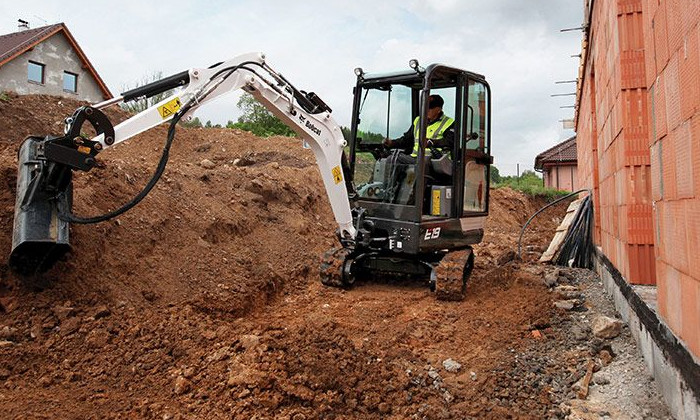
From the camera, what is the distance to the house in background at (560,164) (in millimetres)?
30484

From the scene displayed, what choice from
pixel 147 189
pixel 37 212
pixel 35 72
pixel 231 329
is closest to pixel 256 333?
pixel 231 329

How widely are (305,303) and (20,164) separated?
3166 millimetres

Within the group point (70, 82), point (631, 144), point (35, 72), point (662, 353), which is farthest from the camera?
point (70, 82)

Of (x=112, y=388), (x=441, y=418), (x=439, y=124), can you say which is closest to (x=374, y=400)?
(x=441, y=418)

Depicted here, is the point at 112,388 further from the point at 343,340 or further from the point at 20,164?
the point at 20,164

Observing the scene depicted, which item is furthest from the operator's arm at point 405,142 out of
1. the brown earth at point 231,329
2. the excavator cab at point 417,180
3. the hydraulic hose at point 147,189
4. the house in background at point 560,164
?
the house in background at point 560,164

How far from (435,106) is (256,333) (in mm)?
3667

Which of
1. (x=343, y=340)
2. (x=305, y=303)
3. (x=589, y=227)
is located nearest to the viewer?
(x=343, y=340)

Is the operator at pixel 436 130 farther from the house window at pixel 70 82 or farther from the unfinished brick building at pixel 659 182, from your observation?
the house window at pixel 70 82

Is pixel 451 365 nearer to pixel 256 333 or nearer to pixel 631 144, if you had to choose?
pixel 256 333

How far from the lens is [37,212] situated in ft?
14.4

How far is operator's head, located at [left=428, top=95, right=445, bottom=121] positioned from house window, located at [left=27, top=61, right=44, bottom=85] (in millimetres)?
20714

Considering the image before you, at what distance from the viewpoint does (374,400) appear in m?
3.67

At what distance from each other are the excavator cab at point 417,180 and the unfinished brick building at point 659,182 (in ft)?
5.29
